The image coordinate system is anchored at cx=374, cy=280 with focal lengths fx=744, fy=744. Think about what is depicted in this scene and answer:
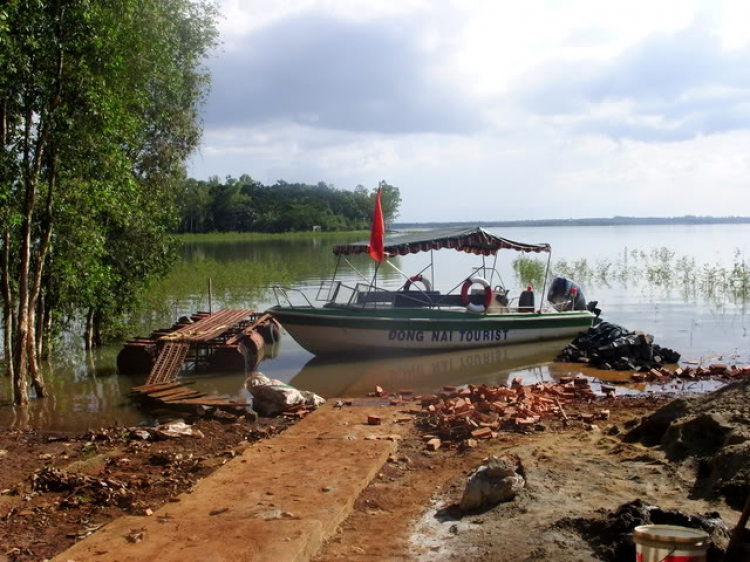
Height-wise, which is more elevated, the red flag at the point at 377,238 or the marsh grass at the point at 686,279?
the red flag at the point at 377,238

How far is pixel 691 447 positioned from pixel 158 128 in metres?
14.1

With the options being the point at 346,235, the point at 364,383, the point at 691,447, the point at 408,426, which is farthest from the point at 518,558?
the point at 346,235

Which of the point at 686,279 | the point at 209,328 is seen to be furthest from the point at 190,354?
the point at 686,279

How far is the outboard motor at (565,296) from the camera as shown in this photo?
1925cm

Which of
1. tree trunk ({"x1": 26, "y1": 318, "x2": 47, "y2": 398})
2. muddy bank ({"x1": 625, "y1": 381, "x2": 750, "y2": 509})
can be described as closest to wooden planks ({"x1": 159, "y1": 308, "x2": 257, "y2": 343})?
tree trunk ({"x1": 26, "y1": 318, "x2": 47, "y2": 398})

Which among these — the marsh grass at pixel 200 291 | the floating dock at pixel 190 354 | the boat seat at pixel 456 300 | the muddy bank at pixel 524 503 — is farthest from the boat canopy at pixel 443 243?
the muddy bank at pixel 524 503

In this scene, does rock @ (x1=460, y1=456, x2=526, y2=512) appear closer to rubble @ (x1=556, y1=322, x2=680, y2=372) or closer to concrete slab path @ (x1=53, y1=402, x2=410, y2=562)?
concrete slab path @ (x1=53, y1=402, x2=410, y2=562)

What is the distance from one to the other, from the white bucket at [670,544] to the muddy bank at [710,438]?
190 cm

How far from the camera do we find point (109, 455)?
812cm

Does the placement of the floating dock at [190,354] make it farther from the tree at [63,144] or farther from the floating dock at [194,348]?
the tree at [63,144]

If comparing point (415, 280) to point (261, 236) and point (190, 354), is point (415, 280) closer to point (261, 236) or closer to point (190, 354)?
point (190, 354)

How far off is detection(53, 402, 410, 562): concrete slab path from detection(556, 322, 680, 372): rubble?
7.91 m

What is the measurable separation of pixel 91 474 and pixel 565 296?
14.4m

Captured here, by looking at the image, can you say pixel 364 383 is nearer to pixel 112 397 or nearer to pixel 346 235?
pixel 112 397
